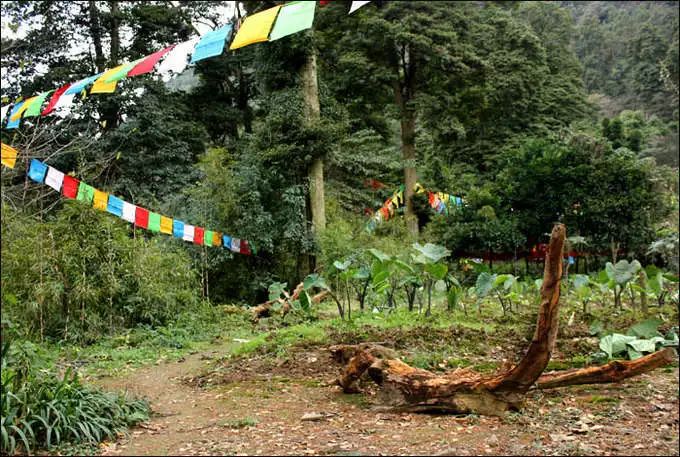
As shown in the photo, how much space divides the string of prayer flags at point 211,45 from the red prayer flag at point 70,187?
8.22 feet

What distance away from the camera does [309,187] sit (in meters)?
12.5

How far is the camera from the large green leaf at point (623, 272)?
658 centimetres

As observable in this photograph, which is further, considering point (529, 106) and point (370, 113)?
point (529, 106)

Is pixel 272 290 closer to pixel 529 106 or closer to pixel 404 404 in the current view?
pixel 404 404

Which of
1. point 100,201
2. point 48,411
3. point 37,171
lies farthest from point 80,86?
point 48,411

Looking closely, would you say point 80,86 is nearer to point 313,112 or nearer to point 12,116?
point 12,116

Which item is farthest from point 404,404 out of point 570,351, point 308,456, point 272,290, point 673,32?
point 673,32

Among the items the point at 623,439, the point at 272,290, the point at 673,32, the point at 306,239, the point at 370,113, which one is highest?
the point at 673,32

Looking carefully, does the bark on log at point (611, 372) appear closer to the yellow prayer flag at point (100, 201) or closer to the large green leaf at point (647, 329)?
the large green leaf at point (647, 329)

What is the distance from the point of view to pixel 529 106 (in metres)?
21.6

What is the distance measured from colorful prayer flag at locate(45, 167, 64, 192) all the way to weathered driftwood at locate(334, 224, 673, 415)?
5.07m

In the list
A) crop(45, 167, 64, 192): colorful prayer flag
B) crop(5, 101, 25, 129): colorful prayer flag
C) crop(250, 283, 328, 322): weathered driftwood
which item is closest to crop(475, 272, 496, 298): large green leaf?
crop(250, 283, 328, 322): weathered driftwood

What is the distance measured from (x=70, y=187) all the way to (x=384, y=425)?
5674mm

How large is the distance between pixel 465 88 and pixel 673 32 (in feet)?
60.2
